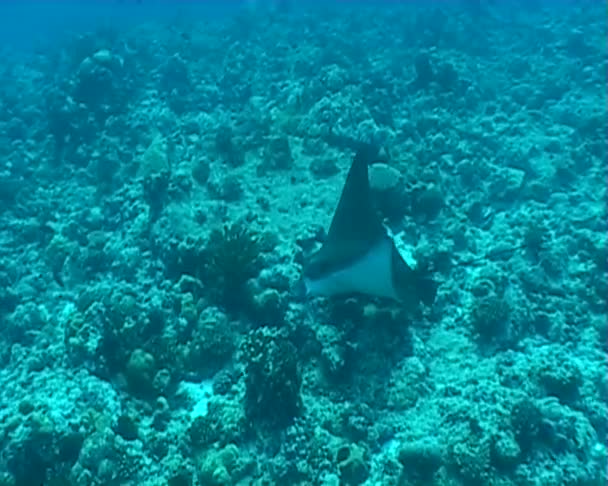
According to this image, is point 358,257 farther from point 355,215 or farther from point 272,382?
point 272,382

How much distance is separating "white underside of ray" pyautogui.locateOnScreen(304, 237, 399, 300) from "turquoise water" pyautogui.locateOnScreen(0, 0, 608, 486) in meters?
0.02

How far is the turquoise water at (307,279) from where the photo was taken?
19.0 ft

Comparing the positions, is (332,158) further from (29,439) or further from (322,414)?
(29,439)

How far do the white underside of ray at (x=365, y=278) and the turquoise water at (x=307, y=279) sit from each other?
0.02 metres

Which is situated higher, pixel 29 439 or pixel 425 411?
pixel 29 439

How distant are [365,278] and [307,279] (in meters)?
0.69

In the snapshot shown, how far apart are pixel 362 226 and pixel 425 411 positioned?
2170 millimetres

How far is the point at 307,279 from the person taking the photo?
6.46m

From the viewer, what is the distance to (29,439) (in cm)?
575

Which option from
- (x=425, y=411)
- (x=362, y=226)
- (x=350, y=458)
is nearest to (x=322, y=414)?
(x=350, y=458)

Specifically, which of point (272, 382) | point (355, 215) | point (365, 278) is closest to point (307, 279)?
point (365, 278)

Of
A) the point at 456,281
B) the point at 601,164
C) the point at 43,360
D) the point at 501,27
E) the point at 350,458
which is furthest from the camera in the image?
the point at 501,27

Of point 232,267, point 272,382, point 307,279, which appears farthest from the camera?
point 232,267

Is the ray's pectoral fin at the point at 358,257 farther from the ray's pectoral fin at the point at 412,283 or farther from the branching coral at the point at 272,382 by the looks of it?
the branching coral at the point at 272,382
